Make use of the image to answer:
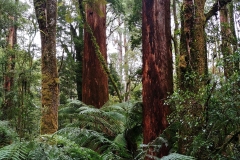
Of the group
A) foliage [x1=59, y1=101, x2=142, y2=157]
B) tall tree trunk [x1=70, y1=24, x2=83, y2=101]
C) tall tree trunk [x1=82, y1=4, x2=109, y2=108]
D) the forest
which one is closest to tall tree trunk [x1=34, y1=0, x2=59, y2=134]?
the forest

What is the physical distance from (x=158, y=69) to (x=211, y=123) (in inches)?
80.1

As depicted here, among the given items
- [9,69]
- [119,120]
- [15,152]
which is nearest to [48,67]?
[119,120]

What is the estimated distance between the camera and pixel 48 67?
4.71m

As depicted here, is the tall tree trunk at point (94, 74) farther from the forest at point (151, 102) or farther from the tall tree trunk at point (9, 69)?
the tall tree trunk at point (9, 69)

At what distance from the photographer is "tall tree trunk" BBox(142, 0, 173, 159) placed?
14.0 ft

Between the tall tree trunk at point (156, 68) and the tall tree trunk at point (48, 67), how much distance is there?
4.80ft

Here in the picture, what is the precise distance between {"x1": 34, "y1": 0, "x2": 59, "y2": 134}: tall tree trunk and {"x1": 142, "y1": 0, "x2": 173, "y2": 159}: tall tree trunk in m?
1.46

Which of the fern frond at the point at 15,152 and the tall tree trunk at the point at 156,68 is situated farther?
the tall tree trunk at the point at 156,68

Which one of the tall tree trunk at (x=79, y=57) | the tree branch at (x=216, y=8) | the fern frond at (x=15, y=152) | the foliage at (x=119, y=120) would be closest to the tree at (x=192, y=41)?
the tree branch at (x=216, y=8)

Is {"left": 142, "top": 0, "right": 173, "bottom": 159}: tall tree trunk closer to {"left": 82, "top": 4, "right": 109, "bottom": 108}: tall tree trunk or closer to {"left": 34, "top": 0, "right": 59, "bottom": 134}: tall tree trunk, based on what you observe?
{"left": 34, "top": 0, "right": 59, "bottom": 134}: tall tree trunk

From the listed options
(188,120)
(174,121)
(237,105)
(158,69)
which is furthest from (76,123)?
(237,105)

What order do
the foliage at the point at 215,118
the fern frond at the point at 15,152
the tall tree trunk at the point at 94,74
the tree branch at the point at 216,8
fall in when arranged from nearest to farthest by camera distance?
the fern frond at the point at 15,152 → the foliage at the point at 215,118 → the tree branch at the point at 216,8 → the tall tree trunk at the point at 94,74

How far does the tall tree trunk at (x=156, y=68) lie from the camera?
14.0 feet

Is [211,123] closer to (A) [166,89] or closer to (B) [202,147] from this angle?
(B) [202,147]
